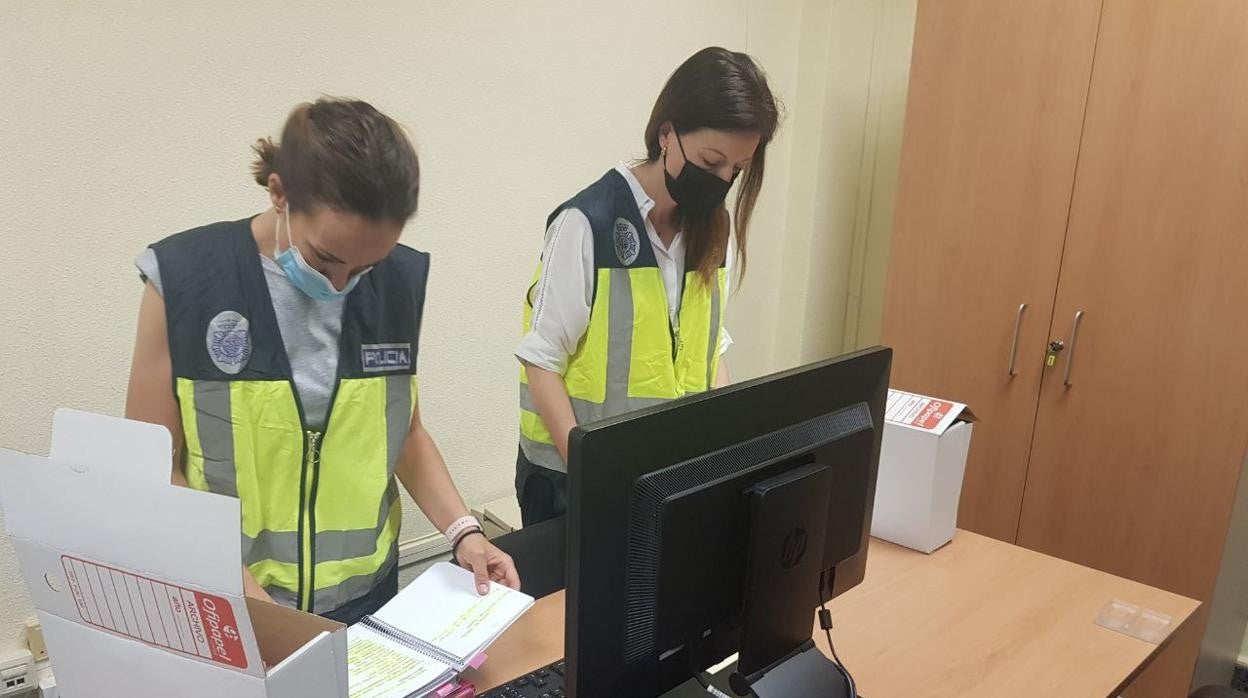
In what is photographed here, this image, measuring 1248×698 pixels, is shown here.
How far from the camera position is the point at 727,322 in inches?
128

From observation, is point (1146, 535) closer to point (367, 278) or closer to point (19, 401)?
point (367, 278)

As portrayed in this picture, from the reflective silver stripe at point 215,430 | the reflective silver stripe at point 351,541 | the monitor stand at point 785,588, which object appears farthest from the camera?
the reflective silver stripe at point 351,541

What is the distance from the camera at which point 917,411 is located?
5.60ft

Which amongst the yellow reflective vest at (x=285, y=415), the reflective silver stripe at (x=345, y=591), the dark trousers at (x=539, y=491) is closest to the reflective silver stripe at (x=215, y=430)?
the yellow reflective vest at (x=285, y=415)

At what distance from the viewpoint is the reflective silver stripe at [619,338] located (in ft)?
5.46

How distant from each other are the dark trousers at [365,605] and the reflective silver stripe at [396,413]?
0.63ft

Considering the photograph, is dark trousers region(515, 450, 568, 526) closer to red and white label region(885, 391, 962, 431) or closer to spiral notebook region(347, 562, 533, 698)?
spiral notebook region(347, 562, 533, 698)

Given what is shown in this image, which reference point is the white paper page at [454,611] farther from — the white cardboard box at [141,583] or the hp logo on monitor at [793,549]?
the hp logo on monitor at [793,549]

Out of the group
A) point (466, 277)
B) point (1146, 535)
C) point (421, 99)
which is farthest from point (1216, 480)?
point (421, 99)

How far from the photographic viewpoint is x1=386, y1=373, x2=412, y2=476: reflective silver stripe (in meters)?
1.32

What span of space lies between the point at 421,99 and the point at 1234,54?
6.73ft

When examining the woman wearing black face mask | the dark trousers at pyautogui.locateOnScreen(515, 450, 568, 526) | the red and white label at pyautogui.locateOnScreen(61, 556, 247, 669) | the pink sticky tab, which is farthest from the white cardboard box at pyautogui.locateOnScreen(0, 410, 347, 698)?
the dark trousers at pyautogui.locateOnScreen(515, 450, 568, 526)

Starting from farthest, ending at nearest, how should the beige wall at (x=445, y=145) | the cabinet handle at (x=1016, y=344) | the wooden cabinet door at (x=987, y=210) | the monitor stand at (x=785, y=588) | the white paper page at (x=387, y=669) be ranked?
the cabinet handle at (x=1016, y=344) → the wooden cabinet door at (x=987, y=210) → the beige wall at (x=445, y=145) → the white paper page at (x=387, y=669) → the monitor stand at (x=785, y=588)

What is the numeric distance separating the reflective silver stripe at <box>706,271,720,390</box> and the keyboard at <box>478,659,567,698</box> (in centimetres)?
86
